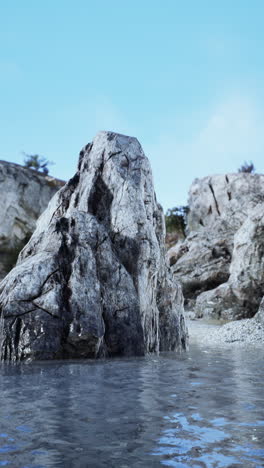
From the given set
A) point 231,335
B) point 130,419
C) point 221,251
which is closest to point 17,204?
point 221,251

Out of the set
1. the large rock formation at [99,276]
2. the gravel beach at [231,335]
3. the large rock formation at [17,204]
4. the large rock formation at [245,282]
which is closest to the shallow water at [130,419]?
the large rock formation at [99,276]

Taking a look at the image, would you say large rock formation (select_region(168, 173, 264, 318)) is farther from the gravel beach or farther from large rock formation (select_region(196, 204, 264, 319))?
the gravel beach

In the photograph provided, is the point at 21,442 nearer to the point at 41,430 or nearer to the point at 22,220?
the point at 41,430

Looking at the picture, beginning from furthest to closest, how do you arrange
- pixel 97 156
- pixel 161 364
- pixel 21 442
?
pixel 97 156 → pixel 161 364 → pixel 21 442

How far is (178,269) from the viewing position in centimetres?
4031

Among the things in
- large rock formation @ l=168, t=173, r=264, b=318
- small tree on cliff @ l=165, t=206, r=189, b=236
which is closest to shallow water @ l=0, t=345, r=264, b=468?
large rock formation @ l=168, t=173, r=264, b=318

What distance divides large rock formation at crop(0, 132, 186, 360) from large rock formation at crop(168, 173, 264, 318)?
14608mm

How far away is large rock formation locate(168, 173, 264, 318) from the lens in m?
30.7

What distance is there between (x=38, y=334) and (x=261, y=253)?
21.6 meters

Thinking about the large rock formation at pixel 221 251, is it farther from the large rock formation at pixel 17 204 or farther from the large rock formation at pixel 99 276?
the large rock formation at pixel 99 276

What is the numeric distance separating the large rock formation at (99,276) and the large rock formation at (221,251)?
14.6 metres

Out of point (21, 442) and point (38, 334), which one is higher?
point (38, 334)

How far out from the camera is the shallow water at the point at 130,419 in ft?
13.3

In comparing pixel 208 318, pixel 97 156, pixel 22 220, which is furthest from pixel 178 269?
pixel 97 156
